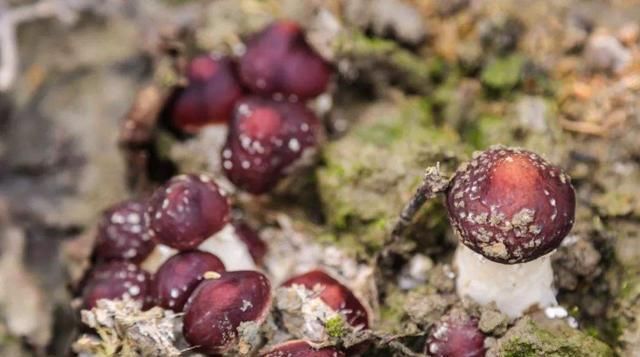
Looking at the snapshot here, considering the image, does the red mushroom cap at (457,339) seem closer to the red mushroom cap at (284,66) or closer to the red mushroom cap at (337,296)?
the red mushroom cap at (337,296)

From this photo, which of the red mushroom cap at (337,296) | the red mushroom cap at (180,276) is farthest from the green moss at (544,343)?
the red mushroom cap at (180,276)

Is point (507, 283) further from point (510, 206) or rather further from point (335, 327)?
point (335, 327)

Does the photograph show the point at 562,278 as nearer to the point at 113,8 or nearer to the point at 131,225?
the point at 131,225

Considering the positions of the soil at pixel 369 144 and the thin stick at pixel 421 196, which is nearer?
the thin stick at pixel 421 196

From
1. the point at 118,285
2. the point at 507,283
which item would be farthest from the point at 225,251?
the point at 507,283

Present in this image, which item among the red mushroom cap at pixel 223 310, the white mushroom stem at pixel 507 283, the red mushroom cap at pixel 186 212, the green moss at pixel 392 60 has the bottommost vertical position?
the white mushroom stem at pixel 507 283

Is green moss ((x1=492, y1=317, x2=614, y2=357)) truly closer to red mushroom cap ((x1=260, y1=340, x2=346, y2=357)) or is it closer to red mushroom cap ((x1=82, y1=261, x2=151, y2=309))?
red mushroom cap ((x1=260, y1=340, x2=346, y2=357))
